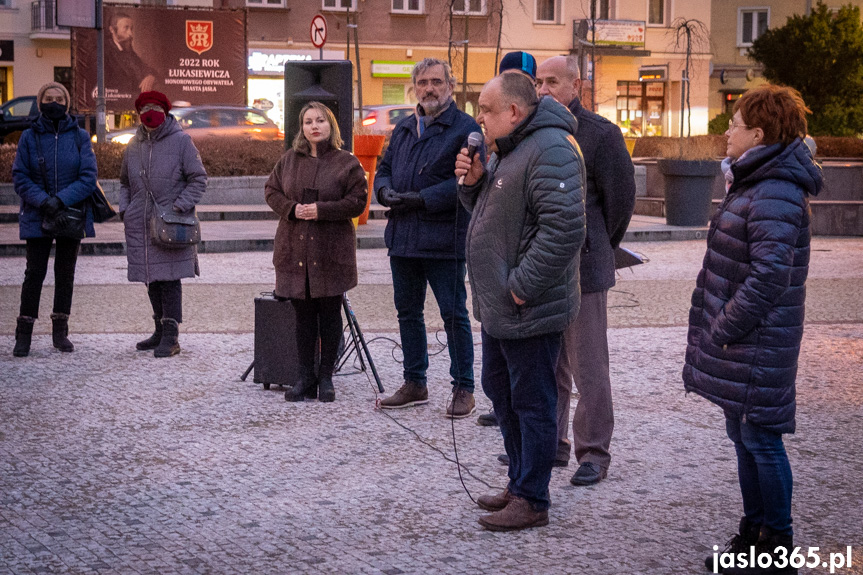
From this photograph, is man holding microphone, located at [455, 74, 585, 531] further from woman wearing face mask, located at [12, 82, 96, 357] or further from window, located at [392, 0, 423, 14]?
window, located at [392, 0, 423, 14]

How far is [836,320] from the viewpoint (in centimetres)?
1029

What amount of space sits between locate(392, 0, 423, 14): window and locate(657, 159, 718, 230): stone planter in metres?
27.5

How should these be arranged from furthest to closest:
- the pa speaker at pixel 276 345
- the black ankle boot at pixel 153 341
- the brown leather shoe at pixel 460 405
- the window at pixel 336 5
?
the window at pixel 336 5, the black ankle boot at pixel 153 341, the pa speaker at pixel 276 345, the brown leather shoe at pixel 460 405

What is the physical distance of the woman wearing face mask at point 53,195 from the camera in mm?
8680

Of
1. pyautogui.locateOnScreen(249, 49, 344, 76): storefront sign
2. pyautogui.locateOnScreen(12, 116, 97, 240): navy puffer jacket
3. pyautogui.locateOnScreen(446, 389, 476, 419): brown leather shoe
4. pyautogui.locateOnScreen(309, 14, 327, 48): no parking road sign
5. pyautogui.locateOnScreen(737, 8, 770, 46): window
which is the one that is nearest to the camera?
pyautogui.locateOnScreen(446, 389, 476, 419): brown leather shoe

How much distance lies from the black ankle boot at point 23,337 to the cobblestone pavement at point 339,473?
3.9 inches

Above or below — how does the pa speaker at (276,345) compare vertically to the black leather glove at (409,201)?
below

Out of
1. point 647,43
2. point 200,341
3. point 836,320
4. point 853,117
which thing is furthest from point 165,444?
point 647,43

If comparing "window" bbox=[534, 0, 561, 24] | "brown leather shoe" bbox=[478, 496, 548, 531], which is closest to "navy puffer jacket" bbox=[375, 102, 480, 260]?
"brown leather shoe" bbox=[478, 496, 548, 531]

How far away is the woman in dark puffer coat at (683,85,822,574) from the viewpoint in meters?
4.18

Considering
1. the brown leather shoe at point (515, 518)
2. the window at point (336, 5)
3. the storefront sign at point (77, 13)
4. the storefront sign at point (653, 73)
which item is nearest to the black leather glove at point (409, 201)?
the brown leather shoe at point (515, 518)

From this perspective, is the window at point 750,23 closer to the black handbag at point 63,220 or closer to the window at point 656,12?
the window at point 656,12

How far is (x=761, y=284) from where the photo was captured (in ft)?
13.6

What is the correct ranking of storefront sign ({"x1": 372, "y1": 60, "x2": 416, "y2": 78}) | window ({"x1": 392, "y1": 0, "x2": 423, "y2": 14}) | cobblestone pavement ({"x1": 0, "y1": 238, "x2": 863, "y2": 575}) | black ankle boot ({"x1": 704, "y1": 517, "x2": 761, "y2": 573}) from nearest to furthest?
black ankle boot ({"x1": 704, "y1": 517, "x2": 761, "y2": 573}), cobblestone pavement ({"x1": 0, "y1": 238, "x2": 863, "y2": 575}), storefront sign ({"x1": 372, "y1": 60, "x2": 416, "y2": 78}), window ({"x1": 392, "y1": 0, "x2": 423, "y2": 14})
